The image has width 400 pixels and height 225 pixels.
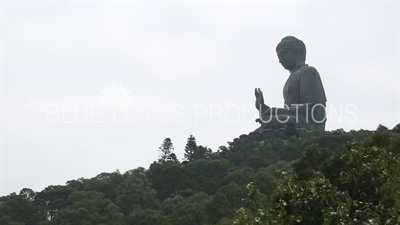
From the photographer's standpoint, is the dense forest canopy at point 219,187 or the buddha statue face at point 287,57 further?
the buddha statue face at point 287,57

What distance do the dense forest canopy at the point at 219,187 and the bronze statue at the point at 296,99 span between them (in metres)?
0.97

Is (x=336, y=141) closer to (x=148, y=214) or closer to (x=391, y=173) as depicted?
(x=148, y=214)

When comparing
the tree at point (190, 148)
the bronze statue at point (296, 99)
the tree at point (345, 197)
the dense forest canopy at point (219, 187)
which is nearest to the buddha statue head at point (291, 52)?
the bronze statue at point (296, 99)

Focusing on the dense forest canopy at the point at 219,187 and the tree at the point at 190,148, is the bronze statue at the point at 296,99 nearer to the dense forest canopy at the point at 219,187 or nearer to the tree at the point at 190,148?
the dense forest canopy at the point at 219,187

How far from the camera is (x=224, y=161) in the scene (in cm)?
2159

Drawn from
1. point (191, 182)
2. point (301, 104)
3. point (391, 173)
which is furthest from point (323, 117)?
point (391, 173)

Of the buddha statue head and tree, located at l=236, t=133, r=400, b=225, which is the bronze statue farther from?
tree, located at l=236, t=133, r=400, b=225

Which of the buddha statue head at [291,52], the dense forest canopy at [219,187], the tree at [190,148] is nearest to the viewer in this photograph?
the dense forest canopy at [219,187]

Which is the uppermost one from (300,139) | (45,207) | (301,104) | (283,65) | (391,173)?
(283,65)

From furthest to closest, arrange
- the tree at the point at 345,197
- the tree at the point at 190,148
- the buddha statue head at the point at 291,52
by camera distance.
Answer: the buddha statue head at the point at 291,52 → the tree at the point at 190,148 → the tree at the point at 345,197

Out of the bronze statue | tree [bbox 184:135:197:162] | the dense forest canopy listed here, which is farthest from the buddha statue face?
tree [bbox 184:135:197:162]

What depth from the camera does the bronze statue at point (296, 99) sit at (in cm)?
2602

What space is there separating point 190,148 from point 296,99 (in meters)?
5.03

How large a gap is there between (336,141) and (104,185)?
7073 millimetres
